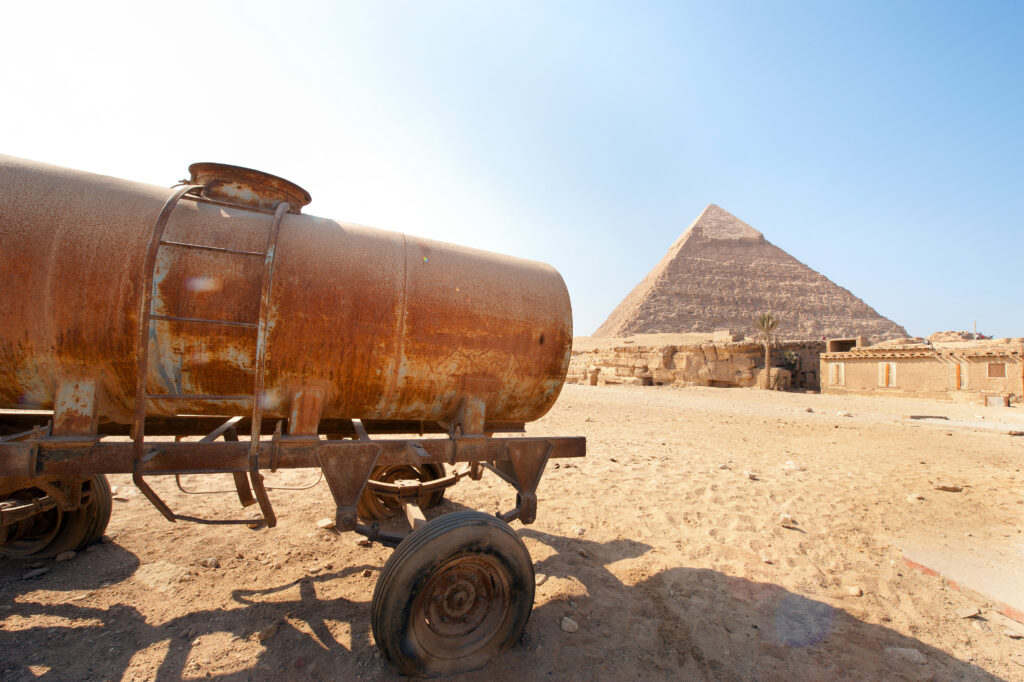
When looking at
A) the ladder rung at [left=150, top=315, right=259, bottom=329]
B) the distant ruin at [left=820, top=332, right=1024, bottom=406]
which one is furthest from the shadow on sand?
the distant ruin at [left=820, top=332, right=1024, bottom=406]

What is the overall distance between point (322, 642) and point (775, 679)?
259 cm

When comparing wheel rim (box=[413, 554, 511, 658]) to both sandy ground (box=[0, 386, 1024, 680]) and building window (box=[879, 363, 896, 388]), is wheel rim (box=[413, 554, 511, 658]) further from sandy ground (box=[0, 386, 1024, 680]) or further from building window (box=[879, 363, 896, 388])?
building window (box=[879, 363, 896, 388])

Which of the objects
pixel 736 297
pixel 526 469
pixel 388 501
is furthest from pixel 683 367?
pixel 736 297

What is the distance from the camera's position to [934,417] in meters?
15.8

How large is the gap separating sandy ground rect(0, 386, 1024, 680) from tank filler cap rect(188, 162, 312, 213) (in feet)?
8.52

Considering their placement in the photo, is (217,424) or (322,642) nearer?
(322,642)

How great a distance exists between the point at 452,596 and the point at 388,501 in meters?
1.98

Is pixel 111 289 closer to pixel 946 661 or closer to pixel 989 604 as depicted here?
pixel 946 661

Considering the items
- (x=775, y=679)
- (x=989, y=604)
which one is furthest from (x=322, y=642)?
(x=989, y=604)

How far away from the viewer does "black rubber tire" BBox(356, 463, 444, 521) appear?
13.8 feet

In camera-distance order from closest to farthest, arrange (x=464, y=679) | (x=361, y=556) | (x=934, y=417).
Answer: (x=464, y=679)
(x=361, y=556)
(x=934, y=417)

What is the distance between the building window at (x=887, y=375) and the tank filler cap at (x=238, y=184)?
32708 mm

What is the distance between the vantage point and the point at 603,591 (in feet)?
11.3

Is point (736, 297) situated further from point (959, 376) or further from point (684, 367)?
point (684, 367)
